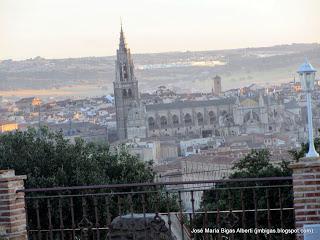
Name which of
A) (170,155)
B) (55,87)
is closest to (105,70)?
(55,87)

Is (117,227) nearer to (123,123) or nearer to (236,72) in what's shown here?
(123,123)

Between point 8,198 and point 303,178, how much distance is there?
→ 2.53 m

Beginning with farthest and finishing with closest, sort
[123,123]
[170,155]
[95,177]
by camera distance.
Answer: [123,123], [170,155], [95,177]

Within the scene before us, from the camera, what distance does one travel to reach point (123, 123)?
127 meters

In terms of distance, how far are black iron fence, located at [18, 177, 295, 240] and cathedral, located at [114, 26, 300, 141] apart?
3976 inches

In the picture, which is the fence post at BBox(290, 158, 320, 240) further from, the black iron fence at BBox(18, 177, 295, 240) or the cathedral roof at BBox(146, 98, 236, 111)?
the cathedral roof at BBox(146, 98, 236, 111)

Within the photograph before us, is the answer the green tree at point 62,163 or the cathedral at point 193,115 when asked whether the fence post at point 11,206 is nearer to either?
the green tree at point 62,163

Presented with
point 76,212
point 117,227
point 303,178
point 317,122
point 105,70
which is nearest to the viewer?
point 303,178

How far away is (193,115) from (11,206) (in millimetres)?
132612

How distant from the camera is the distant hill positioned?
452 feet

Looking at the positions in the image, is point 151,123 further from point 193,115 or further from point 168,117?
point 193,115

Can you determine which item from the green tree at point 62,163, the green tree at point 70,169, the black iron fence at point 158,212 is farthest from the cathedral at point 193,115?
the black iron fence at point 158,212

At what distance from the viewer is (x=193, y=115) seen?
139750 mm

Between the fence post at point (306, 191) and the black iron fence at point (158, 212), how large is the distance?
12cm
